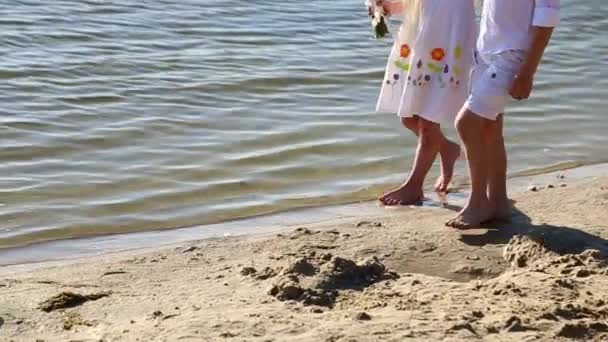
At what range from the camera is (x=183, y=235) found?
5.61 meters

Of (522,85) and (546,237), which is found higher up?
(522,85)

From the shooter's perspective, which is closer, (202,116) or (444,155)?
(444,155)

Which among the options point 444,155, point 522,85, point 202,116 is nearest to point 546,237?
point 522,85

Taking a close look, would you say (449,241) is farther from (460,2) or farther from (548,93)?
(548,93)

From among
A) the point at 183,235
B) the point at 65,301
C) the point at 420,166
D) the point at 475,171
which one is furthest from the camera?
the point at 420,166

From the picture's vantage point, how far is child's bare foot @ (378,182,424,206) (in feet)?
19.7

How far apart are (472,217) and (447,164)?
2.68 feet

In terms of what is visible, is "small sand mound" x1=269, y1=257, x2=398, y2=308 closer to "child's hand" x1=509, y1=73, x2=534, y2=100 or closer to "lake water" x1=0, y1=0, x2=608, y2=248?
"child's hand" x1=509, y1=73, x2=534, y2=100

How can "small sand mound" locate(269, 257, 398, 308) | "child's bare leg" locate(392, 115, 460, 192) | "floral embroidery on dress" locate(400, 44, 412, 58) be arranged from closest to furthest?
"small sand mound" locate(269, 257, 398, 308) → "floral embroidery on dress" locate(400, 44, 412, 58) → "child's bare leg" locate(392, 115, 460, 192)

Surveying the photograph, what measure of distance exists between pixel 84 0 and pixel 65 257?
570cm

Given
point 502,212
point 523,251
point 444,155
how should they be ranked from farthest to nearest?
point 444,155
point 502,212
point 523,251

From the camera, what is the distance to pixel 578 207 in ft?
19.1

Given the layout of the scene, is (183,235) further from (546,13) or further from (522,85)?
(546,13)

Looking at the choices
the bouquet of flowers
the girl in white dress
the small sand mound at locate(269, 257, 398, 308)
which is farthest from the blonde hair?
the small sand mound at locate(269, 257, 398, 308)
